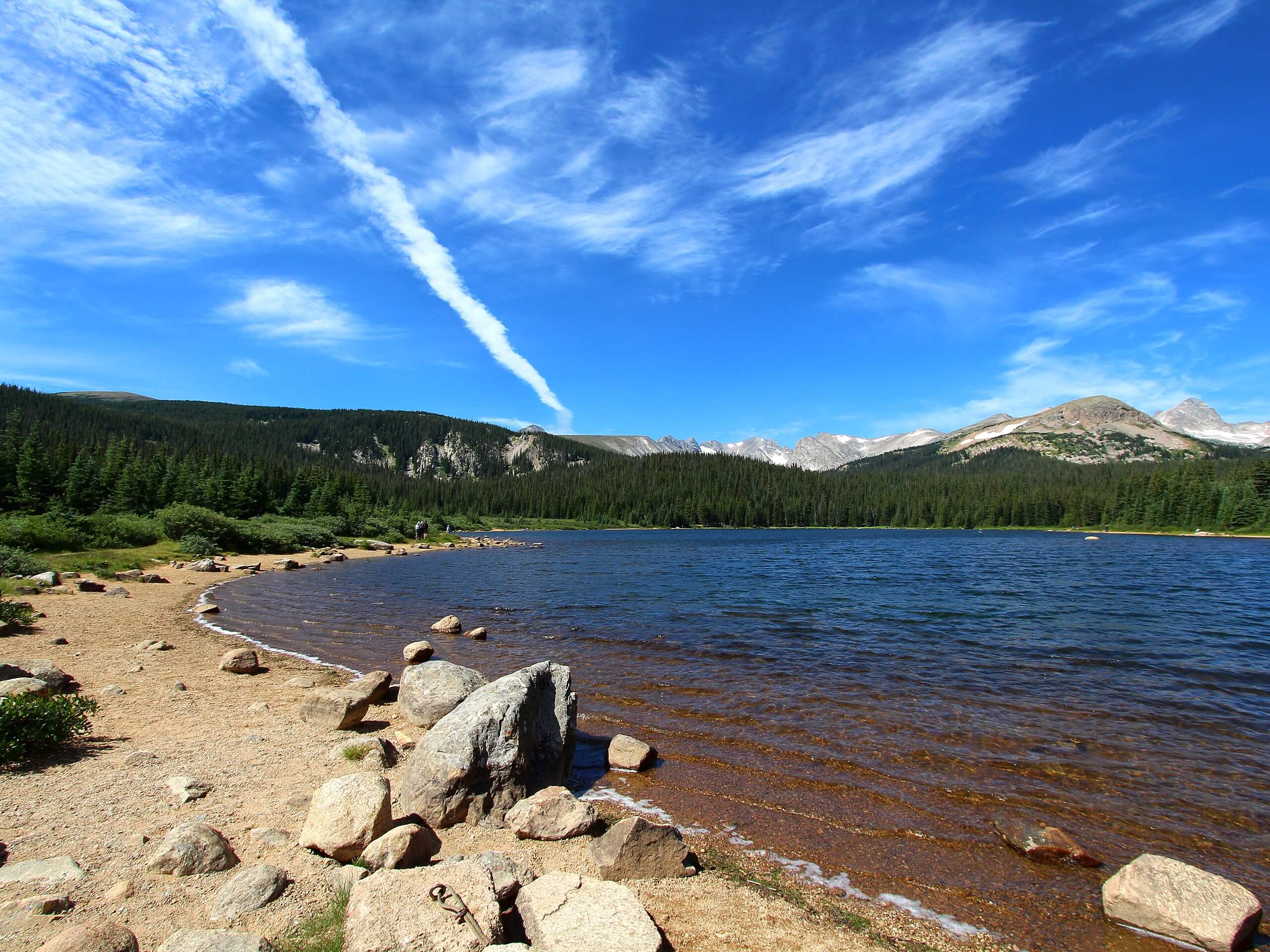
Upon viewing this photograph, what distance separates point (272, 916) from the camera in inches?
236

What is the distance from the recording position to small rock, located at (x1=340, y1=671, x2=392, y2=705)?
14.5 meters

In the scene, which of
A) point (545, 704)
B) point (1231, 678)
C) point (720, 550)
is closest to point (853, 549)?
point (720, 550)

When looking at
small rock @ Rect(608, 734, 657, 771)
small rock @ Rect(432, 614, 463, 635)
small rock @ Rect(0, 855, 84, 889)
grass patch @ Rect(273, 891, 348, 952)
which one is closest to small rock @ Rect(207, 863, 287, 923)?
grass patch @ Rect(273, 891, 348, 952)

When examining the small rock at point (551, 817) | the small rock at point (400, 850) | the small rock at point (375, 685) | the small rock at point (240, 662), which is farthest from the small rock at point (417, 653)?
the small rock at point (400, 850)

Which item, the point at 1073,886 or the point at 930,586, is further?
the point at 930,586

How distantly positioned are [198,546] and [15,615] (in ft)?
124

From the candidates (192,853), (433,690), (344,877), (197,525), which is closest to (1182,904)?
(344,877)

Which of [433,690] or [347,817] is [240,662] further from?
[347,817]

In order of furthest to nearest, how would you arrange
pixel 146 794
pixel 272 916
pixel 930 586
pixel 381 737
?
pixel 930 586, pixel 381 737, pixel 146 794, pixel 272 916

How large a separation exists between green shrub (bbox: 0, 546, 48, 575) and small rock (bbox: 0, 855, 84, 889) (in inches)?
1396

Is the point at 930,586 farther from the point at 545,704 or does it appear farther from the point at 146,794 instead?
the point at 146,794

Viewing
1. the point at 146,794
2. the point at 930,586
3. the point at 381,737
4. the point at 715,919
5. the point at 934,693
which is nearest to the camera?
the point at 715,919

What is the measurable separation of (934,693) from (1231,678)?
956cm

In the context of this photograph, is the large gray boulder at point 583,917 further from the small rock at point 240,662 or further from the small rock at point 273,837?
the small rock at point 240,662
